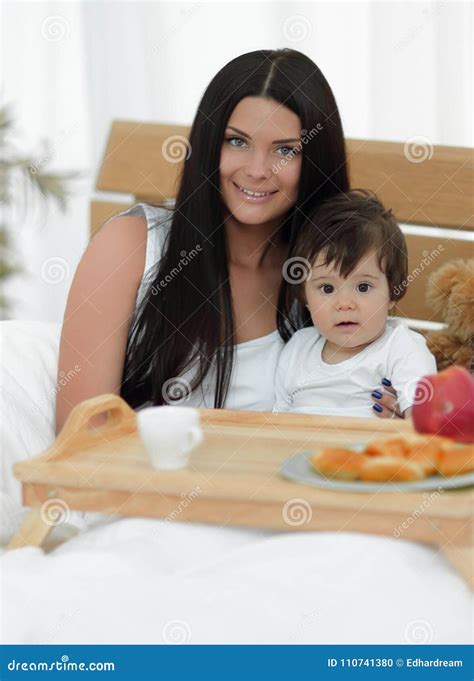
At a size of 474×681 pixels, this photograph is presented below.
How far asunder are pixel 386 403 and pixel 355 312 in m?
0.15

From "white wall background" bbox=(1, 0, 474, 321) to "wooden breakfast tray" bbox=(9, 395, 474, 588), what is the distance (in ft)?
4.91

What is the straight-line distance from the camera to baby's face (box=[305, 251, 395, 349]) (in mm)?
1567

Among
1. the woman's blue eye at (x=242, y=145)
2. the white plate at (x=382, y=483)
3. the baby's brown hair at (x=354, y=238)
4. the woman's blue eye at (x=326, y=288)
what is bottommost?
the white plate at (x=382, y=483)

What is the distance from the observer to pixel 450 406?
1.15 metres

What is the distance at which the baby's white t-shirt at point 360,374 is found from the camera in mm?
1565

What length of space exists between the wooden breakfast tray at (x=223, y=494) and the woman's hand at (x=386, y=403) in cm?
31

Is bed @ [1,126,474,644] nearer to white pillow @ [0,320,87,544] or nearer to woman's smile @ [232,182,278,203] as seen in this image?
white pillow @ [0,320,87,544]

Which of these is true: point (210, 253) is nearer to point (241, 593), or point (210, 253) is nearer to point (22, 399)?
point (22, 399)

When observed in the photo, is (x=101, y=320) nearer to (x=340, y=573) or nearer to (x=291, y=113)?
(x=291, y=113)

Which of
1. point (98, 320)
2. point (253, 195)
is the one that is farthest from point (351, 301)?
point (98, 320)

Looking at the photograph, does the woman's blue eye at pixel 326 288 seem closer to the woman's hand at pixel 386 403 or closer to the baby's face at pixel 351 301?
the baby's face at pixel 351 301

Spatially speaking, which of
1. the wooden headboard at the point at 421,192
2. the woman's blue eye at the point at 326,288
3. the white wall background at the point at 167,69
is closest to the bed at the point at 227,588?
the woman's blue eye at the point at 326,288

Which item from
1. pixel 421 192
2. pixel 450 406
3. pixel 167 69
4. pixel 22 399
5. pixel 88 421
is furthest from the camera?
pixel 167 69

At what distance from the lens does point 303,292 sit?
1.70 metres
